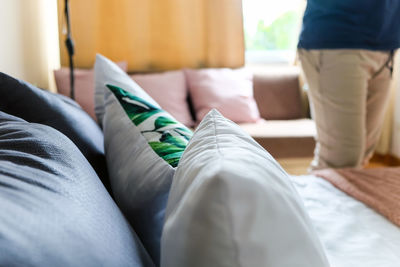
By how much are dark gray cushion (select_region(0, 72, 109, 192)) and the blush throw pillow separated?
0.04 metres

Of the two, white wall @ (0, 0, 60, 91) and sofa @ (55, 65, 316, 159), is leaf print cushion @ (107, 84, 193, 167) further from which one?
sofa @ (55, 65, 316, 159)

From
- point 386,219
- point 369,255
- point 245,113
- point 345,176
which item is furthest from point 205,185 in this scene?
point 245,113

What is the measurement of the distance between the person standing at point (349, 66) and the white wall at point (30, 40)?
1.21 metres

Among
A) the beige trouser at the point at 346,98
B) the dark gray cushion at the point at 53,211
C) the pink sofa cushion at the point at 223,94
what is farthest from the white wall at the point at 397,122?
the dark gray cushion at the point at 53,211

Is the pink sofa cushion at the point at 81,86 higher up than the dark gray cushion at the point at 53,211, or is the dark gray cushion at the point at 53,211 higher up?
the dark gray cushion at the point at 53,211

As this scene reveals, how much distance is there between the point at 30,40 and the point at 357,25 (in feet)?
4.62

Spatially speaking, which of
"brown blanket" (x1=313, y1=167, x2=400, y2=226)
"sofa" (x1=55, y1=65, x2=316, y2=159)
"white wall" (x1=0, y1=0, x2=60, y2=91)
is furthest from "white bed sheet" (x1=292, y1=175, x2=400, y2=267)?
"sofa" (x1=55, y1=65, x2=316, y2=159)

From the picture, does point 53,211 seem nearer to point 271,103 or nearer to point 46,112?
point 46,112

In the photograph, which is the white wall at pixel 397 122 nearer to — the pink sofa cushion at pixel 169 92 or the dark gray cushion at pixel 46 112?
the pink sofa cushion at pixel 169 92

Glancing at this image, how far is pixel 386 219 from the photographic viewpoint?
102 cm

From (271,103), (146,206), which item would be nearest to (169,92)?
(271,103)

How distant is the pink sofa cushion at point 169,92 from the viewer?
290 cm

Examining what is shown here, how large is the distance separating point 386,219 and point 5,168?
0.86 meters

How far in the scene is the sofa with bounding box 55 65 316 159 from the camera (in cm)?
263
